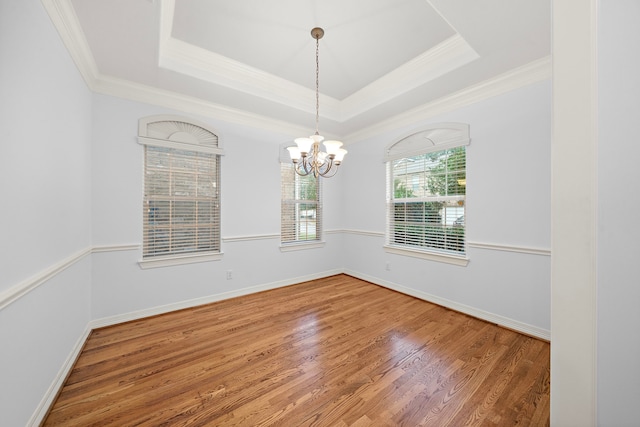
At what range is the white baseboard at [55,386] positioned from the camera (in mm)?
1422

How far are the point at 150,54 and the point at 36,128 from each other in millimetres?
1284

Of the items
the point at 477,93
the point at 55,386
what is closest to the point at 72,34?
the point at 55,386

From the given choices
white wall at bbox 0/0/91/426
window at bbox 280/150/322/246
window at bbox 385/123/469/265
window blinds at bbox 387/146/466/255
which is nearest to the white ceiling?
white wall at bbox 0/0/91/426

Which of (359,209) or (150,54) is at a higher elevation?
(150,54)

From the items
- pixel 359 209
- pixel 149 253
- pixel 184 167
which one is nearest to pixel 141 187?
pixel 184 167

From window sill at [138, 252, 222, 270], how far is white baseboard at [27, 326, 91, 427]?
83cm

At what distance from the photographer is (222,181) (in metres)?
3.38

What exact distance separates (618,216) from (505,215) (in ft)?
6.60

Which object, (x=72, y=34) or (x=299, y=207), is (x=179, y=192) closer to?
(x=72, y=34)

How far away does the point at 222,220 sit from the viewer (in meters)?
3.40

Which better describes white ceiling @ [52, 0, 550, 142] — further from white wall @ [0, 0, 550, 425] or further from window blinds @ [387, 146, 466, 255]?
window blinds @ [387, 146, 466, 255]

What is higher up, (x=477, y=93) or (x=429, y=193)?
(x=477, y=93)

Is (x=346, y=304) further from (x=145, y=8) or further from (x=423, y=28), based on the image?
(x=145, y=8)

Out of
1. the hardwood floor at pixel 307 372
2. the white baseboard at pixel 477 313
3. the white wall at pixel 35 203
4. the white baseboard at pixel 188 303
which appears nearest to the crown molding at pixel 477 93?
the white baseboard at pixel 477 313
